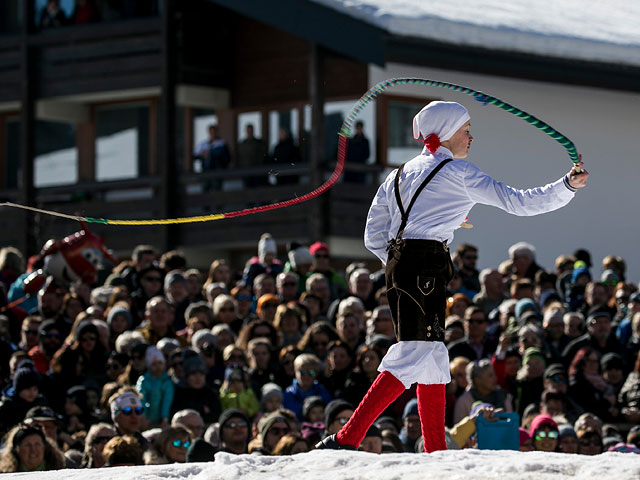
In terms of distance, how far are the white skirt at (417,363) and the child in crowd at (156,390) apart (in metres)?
4.17

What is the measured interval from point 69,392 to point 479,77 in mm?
8663

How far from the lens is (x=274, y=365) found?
1155 centimetres

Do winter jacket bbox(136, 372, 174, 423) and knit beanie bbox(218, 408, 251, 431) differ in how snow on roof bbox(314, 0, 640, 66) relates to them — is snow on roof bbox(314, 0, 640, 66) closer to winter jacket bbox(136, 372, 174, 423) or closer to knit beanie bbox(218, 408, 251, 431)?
winter jacket bbox(136, 372, 174, 423)

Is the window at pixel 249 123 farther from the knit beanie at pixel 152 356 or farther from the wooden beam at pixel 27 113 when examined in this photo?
the knit beanie at pixel 152 356

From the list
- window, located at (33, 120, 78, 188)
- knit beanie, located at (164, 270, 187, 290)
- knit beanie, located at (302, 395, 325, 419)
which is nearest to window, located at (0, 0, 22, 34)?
window, located at (33, 120, 78, 188)

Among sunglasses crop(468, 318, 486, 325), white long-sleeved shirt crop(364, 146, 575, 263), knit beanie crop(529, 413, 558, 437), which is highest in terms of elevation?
white long-sleeved shirt crop(364, 146, 575, 263)

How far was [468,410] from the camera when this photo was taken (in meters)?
10.7

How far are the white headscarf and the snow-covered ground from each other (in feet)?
5.23

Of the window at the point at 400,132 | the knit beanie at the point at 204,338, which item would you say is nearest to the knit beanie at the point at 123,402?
the knit beanie at the point at 204,338

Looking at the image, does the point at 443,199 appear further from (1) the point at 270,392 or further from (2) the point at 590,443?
(1) the point at 270,392

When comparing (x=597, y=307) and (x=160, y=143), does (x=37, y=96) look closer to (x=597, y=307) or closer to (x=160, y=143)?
(x=160, y=143)

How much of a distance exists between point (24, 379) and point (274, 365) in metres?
1.92

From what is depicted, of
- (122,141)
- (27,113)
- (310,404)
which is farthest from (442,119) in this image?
(122,141)

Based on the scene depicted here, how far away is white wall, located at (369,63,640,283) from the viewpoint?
59.5 ft
